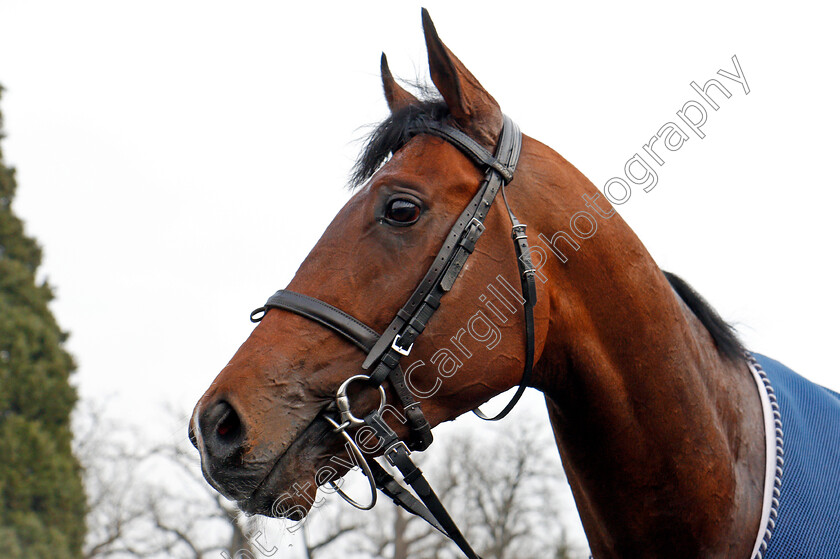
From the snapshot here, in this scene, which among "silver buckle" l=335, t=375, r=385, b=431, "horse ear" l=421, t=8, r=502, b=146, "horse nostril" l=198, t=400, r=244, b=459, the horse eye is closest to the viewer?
"horse nostril" l=198, t=400, r=244, b=459

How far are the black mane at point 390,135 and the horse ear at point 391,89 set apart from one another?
0.64ft

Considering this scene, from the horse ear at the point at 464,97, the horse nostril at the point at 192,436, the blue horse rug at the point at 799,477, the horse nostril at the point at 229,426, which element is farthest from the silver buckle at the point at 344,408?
the blue horse rug at the point at 799,477

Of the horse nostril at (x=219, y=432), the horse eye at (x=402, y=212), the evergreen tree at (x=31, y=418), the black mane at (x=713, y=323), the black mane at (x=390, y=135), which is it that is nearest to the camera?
the horse nostril at (x=219, y=432)

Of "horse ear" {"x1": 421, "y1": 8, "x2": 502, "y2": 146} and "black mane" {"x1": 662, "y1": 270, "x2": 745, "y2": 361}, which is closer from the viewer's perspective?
"horse ear" {"x1": 421, "y1": 8, "x2": 502, "y2": 146}

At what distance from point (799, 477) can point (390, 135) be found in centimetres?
228

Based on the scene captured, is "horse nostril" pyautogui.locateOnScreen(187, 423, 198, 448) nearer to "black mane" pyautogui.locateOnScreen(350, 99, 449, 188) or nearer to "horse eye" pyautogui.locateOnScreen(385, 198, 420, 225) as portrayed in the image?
"horse eye" pyautogui.locateOnScreen(385, 198, 420, 225)

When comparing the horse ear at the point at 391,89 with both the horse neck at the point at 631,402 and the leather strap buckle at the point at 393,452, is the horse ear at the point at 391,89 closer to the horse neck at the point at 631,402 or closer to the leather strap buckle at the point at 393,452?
the horse neck at the point at 631,402

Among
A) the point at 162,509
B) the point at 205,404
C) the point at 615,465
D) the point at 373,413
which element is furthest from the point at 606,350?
the point at 162,509

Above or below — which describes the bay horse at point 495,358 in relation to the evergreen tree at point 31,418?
above

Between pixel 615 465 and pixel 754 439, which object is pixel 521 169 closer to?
pixel 615 465

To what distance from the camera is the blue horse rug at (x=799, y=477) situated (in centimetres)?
267

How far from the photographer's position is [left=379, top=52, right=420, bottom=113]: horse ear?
3239 millimetres

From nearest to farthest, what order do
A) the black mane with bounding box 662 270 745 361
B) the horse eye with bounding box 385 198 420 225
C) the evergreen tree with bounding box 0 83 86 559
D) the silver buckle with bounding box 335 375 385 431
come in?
1. the silver buckle with bounding box 335 375 385 431
2. the horse eye with bounding box 385 198 420 225
3. the black mane with bounding box 662 270 745 361
4. the evergreen tree with bounding box 0 83 86 559

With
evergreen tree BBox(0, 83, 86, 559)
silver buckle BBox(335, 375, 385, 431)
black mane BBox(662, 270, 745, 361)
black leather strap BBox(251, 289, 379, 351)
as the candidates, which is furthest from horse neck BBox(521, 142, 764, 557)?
evergreen tree BBox(0, 83, 86, 559)
